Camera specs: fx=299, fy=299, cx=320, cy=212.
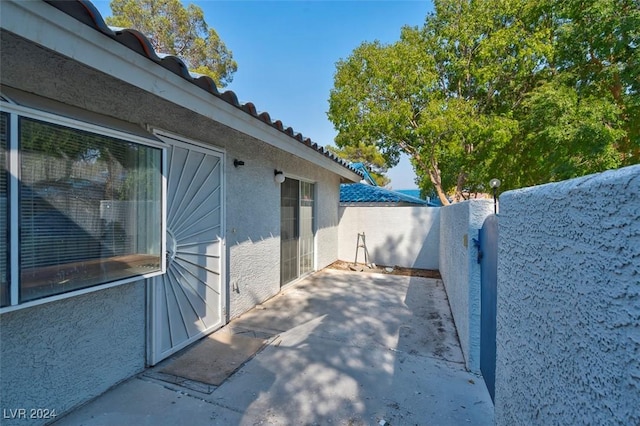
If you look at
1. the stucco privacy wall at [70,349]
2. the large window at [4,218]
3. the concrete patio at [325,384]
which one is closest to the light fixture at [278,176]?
the concrete patio at [325,384]

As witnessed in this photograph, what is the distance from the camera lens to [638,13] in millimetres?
10711

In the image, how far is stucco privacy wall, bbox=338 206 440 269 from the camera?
12195 mm

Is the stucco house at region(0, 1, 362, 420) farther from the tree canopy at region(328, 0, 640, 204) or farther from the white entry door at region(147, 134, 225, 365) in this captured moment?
the tree canopy at region(328, 0, 640, 204)

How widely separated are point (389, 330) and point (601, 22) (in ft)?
49.0

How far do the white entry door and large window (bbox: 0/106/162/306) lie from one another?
2.23 ft

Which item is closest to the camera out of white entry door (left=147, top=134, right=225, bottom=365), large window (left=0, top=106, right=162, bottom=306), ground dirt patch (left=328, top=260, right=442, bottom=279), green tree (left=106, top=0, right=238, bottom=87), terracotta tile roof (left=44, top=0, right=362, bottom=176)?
terracotta tile roof (left=44, top=0, right=362, bottom=176)

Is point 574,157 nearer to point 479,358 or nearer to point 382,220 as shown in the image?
point 382,220

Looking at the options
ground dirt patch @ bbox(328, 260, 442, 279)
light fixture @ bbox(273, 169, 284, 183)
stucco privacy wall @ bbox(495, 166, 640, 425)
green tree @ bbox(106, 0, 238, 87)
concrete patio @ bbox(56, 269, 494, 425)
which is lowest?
concrete patio @ bbox(56, 269, 494, 425)

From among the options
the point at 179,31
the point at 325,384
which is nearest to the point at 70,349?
the point at 325,384

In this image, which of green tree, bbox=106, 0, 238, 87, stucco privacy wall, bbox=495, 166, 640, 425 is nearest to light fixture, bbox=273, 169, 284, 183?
stucco privacy wall, bbox=495, 166, 640, 425

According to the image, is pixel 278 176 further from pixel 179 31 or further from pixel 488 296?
pixel 179 31

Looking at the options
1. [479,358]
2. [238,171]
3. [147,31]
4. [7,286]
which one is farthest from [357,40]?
[7,286]

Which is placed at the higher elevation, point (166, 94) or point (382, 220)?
point (166, 94)

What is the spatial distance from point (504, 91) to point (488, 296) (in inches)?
620
